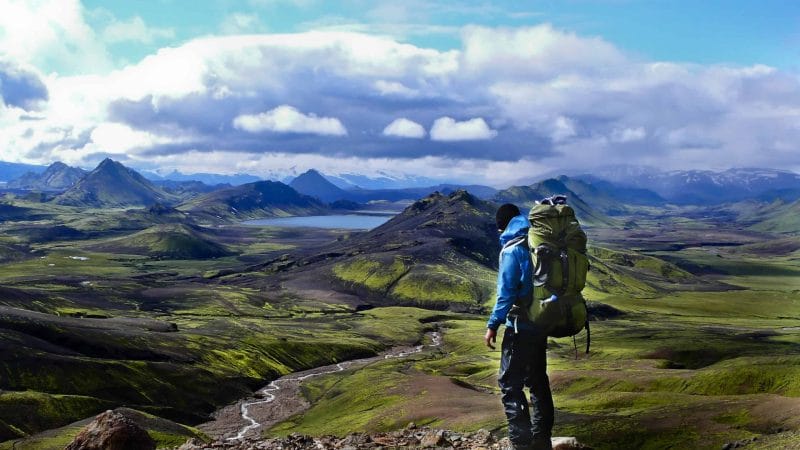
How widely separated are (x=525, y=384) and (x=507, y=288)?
14.5 ft

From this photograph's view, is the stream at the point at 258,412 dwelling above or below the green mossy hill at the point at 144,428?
below

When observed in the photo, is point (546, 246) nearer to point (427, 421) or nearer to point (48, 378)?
point (427, 421)

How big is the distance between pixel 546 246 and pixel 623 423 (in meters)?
38.2

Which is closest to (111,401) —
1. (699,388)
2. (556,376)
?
(556,376)

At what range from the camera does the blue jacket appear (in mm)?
21859

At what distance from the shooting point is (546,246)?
864 inches

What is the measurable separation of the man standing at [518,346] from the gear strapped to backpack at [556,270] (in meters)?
0.40

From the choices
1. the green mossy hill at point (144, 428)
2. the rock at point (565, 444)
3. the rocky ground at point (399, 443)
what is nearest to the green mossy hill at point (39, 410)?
the green mossy hill at point (144, 428)

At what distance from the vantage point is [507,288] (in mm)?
21875

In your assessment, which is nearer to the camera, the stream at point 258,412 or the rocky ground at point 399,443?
the rocky ground at point 399,443

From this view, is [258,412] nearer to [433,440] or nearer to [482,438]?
[433,440]

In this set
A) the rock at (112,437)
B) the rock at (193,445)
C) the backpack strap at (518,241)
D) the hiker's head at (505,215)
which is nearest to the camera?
the backpack strap at (518,241)

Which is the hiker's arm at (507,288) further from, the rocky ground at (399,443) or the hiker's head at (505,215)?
the rocky ground at (399,443)

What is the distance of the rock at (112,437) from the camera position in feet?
130
